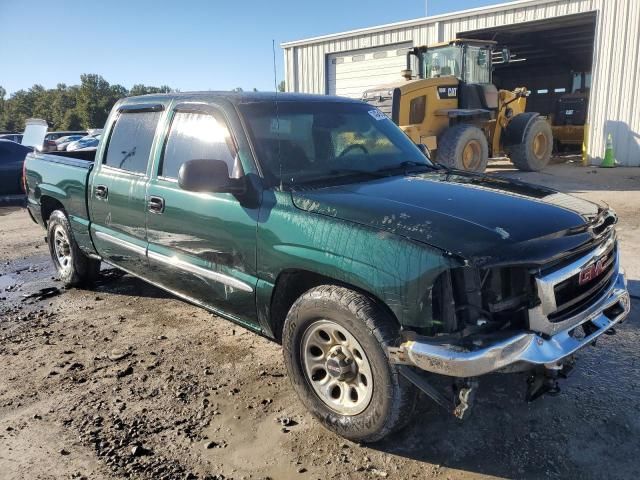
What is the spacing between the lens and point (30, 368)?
3826 millimetres

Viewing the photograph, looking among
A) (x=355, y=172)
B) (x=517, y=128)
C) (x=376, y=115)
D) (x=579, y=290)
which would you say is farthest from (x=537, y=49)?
(x=579, y=290)

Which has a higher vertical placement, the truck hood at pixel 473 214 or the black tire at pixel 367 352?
the truck hood at pixel 473 214

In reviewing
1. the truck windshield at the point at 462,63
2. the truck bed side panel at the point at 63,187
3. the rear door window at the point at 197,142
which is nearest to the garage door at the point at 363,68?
the truck windshield at the point at 462,63

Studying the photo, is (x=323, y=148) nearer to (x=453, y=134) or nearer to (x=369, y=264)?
(x=369, y=264)

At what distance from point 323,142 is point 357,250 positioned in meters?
1.30

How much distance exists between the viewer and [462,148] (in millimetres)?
11055

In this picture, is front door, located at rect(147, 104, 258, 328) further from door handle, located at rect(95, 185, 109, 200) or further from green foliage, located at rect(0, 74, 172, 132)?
green foliage, located at rect(0, 74, 172, 132)

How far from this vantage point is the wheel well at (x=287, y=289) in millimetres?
2946

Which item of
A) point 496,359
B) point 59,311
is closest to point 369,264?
point 496,359

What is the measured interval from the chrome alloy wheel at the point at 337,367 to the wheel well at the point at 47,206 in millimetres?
3929

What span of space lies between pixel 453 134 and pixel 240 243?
29.1 ft

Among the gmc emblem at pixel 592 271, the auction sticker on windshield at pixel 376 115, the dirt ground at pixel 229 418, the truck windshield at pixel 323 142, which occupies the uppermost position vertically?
the auction sticker on windshield at pixel 376 115

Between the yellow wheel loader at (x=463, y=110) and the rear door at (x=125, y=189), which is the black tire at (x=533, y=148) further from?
the rear door at (x=125, y=189)

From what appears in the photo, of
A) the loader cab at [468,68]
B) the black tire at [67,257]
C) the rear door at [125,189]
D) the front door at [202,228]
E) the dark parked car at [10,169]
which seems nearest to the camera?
the front door at [202,228]
